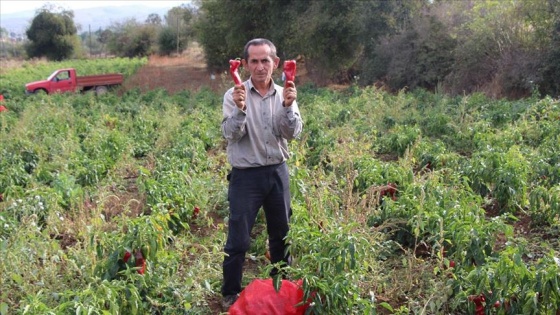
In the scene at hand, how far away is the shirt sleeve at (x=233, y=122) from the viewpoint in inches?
130

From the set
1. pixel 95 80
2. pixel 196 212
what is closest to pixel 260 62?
pixel 196 212

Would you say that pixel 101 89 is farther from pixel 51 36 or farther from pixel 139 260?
pixel 51 36

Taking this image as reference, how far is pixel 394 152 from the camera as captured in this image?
8250mm

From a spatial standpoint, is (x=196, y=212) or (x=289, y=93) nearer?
(x=289, y=93)

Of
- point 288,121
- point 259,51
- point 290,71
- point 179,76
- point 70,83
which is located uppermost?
point 259,51

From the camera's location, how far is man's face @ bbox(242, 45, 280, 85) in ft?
11.1

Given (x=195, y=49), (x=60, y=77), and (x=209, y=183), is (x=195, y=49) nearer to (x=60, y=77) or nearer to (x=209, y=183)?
(x=60, y=77)

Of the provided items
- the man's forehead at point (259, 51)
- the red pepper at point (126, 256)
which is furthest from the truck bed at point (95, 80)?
the man's forehead at point (259, 51)

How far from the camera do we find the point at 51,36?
4681cm

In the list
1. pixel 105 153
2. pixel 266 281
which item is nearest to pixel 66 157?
pixel 105 153

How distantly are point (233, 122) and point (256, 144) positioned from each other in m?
0.25

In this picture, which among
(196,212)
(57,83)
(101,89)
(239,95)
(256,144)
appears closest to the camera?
(239,95)

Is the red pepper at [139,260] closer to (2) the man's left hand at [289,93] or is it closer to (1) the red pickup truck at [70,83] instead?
(2) the man's left hand at [289,93]

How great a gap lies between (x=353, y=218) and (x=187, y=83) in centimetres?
2373
